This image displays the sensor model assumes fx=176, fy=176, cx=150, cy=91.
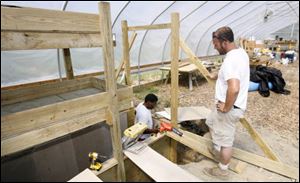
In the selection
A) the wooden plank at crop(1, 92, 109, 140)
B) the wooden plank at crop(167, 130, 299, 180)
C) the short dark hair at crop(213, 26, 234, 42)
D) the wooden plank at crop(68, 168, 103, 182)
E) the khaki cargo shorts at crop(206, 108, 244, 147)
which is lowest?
the wooden plank at crop(167, 130, 299, 180)

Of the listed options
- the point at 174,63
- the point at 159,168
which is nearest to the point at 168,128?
the point at 159,168

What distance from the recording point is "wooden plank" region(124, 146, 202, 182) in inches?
60.2

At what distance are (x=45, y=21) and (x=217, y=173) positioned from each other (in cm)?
223

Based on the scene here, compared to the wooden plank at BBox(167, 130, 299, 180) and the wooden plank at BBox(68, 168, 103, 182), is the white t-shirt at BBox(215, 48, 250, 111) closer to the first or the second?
the wooden plank at BBox(167, 130, 299, 180)

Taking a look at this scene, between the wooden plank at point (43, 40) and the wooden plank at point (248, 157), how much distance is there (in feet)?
5.27

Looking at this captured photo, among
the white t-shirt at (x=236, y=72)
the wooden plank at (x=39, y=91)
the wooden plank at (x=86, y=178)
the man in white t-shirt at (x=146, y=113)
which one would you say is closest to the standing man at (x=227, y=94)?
the white t-shirt at (x=236, y=72)

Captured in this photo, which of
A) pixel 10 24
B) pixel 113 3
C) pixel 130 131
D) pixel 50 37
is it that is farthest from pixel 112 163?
pixel 113 3

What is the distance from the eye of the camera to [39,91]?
168 centimetres

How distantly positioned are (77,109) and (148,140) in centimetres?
110

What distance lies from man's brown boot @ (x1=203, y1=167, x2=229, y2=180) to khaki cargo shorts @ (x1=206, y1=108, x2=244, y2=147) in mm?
388

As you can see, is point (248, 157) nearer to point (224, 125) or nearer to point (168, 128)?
point (224, 125)

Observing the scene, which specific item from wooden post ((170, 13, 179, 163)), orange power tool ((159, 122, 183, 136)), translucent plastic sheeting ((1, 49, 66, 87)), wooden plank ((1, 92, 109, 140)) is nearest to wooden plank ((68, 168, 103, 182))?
wooden plank ((1, 92, 109, 140))

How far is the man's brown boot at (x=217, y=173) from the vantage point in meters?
2.03

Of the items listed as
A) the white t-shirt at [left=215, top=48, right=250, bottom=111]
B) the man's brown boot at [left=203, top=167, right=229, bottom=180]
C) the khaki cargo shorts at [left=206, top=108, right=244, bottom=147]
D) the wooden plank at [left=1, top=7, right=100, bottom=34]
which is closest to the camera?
the wooden plank at [left=1, top=7, right=100, bottom=34]
